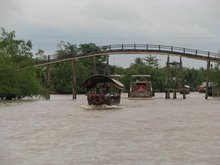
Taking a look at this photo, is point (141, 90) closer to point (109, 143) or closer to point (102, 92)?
point (102, 92)

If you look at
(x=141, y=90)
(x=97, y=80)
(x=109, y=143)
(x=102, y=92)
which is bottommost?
(x=109, y=143)

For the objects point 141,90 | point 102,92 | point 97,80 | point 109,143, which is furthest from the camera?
point 141,90

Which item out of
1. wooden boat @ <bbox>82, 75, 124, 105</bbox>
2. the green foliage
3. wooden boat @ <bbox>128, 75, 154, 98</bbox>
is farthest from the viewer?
wooden boat @ <bbox>128, 75, 154, 98</bbox>

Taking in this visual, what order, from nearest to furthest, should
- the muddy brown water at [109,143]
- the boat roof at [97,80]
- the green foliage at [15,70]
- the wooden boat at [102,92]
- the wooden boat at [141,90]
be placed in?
the muddy brown water at [109,143]
the wooden boat at [102,92]
the boat roof at [97,80]
the green foliage at [15,70]
the wooden boat at [141,90]

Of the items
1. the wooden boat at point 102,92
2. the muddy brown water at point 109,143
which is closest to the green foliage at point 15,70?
the wooden boat at point 102,92

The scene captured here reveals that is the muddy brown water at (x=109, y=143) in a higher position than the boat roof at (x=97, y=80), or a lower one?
lower

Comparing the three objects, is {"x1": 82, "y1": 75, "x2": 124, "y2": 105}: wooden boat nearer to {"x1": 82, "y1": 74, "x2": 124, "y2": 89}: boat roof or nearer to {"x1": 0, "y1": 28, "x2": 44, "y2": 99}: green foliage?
{"x1": 82, "y1": 74, "x2": 124, "y2": 89}: boat roof

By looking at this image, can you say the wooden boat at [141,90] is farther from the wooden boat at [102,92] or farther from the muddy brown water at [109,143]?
the muddy brown water at [109,143]

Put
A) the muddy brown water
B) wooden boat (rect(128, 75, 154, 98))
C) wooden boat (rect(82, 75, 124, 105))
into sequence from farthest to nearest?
wooden boat (rect(128, 75, 154, 98)) → wooden boat (rect(82, 75, 124, 105)) → the muddy brown water

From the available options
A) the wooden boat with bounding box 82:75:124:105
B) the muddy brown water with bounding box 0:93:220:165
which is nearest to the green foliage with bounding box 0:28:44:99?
the wooden boat with bounding box 82:75:124:105

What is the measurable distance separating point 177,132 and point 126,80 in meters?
92.2

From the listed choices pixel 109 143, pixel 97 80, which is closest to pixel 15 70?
pixel 97 80

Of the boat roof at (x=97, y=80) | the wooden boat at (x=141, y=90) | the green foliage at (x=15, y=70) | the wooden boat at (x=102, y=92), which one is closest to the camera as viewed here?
the wooden boat at (x=102, y=92)

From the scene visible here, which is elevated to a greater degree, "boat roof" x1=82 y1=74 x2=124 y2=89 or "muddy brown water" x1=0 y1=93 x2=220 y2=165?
"boat roof" x1=82 y1=74 x2=124 y2=89
